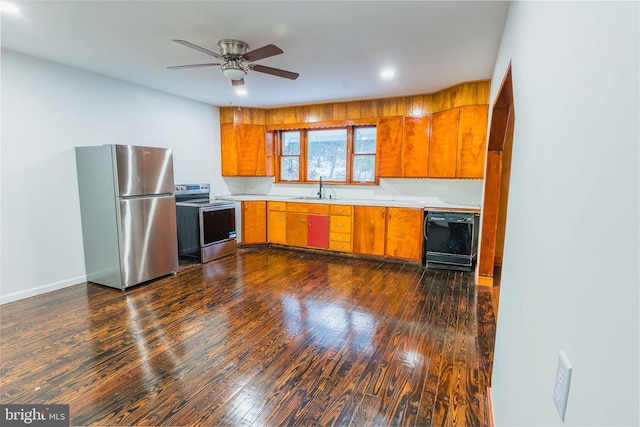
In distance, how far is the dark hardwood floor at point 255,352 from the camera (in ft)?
5.75

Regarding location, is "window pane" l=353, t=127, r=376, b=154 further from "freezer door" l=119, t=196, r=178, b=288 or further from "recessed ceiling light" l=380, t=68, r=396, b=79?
"freezer door" l=119, t=196, r=178, b=288

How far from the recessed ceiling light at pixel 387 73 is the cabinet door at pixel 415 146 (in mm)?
1084

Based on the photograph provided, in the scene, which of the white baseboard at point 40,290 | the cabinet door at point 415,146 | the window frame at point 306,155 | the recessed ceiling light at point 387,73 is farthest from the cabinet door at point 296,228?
the white baseboard at point 40,290

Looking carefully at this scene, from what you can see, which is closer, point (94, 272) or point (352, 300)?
point (352, 300)

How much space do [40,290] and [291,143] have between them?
4.15 meters

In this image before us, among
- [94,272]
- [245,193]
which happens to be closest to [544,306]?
[94,272]

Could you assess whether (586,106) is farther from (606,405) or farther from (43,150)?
(43,150)

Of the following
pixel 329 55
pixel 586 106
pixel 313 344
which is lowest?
pixel 313 344

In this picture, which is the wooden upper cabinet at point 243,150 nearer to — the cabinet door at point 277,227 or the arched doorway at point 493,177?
the cabinet door at point 277,227

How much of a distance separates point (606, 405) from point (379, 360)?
74.9 inches

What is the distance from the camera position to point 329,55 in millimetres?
3088

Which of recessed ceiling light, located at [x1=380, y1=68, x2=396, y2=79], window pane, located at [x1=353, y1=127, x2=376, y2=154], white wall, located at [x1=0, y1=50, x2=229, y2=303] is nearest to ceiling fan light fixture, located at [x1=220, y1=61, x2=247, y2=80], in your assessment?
recessed ceiling light, located at [x1=380, y1=68, x2=396, y2=79]

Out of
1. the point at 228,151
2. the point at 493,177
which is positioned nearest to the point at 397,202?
the point at 493,177

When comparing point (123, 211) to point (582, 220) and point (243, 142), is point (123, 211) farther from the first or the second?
point (582, 220)
